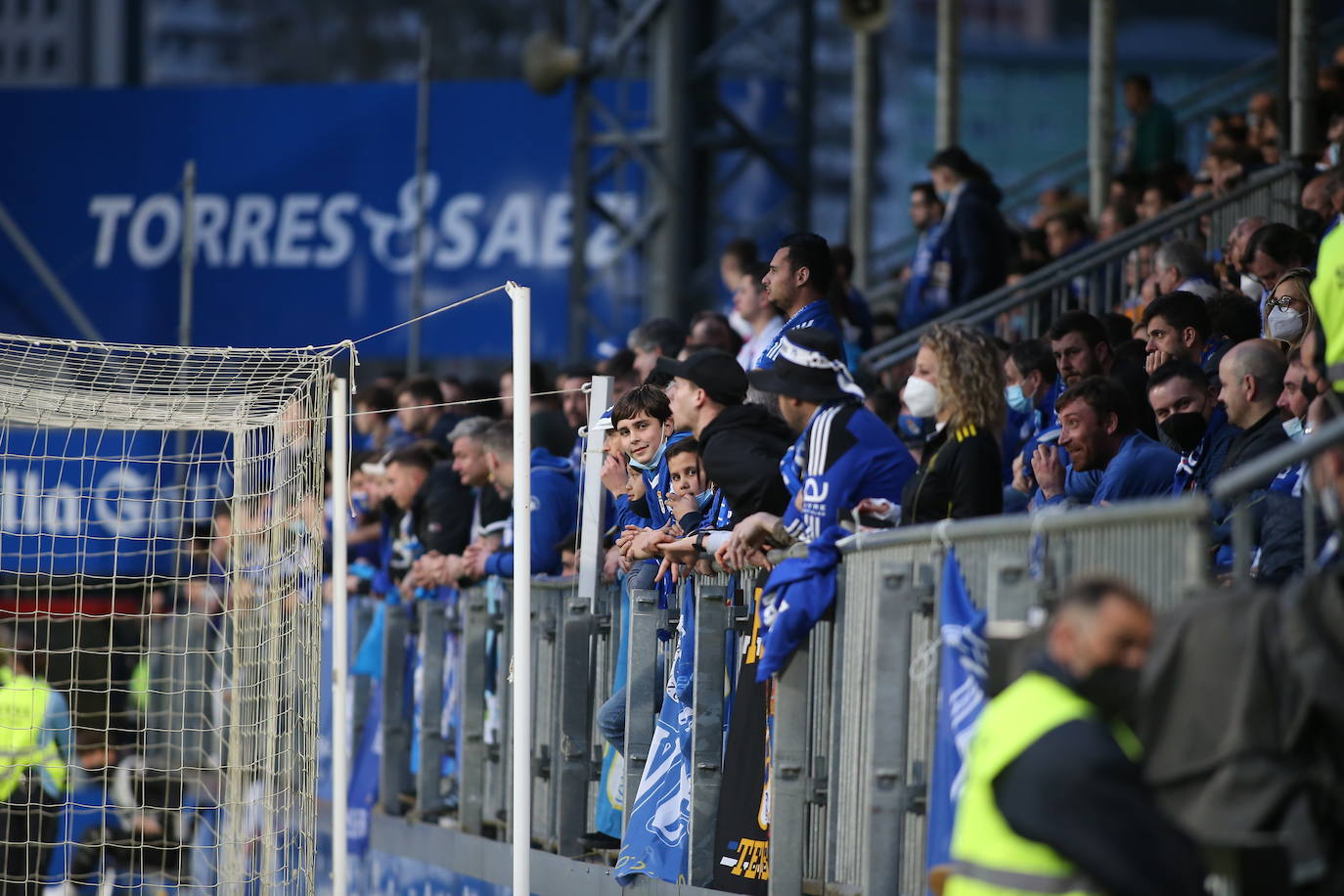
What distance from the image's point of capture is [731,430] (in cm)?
761

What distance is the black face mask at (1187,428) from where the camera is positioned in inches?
312

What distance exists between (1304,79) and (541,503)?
284 inches

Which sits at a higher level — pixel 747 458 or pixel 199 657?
pixel 747 458

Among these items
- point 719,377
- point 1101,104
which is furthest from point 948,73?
point 719,377

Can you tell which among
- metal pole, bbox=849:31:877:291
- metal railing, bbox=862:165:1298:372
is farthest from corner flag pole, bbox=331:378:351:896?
metal pole, bbox=849:31:877:291

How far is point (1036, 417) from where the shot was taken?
9.64m

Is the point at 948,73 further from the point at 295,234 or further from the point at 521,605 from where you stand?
the point at 521,605

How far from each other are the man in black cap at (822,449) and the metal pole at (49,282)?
49.1 ft

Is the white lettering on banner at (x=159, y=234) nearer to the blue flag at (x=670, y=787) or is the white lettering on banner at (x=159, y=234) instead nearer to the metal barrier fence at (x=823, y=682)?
the metal barrier fence at (x=823, y=682)

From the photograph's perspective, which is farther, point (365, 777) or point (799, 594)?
point (365, 777)

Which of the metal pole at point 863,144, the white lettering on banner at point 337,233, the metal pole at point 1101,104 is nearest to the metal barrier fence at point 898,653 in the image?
the metal pole at point 1101,104

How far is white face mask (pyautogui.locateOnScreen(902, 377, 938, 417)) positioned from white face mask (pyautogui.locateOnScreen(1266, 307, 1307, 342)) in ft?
5.54

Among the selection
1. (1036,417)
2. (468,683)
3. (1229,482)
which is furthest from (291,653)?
(1229,482)

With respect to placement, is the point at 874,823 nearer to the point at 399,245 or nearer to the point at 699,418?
the point at 699,418
